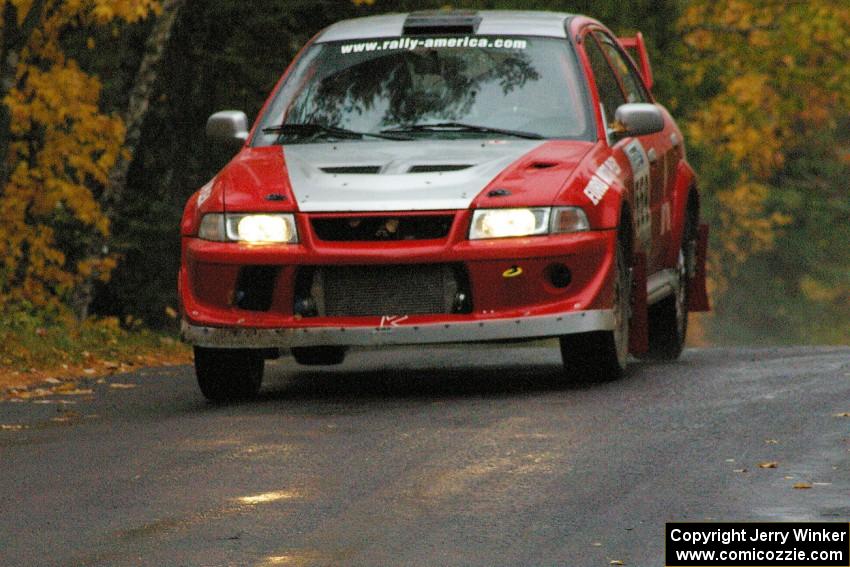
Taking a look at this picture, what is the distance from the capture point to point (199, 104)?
857 inches

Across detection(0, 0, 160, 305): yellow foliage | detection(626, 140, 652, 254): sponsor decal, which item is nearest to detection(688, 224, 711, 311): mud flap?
detection(626, 140, 652, 254): sponsor decal

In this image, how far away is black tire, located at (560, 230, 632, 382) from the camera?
1029 centimetres

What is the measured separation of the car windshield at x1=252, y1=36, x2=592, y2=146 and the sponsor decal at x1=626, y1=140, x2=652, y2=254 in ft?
1.59

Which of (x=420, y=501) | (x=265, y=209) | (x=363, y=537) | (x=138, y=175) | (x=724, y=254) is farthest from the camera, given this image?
(x=724, y=254)

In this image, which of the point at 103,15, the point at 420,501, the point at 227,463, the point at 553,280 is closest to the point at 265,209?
the point at 553,280

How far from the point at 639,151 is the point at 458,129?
1288 mm

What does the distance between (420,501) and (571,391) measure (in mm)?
3352

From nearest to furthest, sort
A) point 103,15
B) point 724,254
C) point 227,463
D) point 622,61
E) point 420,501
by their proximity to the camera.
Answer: point 420,501 → point 227,463 → point 622,61 → point 103,15 → point 724,254

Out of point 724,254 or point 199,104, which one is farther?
point 724,254

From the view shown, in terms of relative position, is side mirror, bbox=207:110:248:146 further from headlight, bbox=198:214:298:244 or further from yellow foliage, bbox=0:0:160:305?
yellow foliage, bbox=0:0:160:305

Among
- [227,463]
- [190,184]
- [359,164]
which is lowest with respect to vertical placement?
[190,184]

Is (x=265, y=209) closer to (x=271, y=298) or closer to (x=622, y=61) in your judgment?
(x=271, y=298)

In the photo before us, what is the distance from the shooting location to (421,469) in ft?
24.8

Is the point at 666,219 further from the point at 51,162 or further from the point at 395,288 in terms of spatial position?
the point at 51,162
